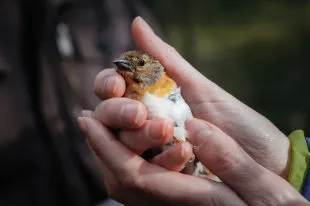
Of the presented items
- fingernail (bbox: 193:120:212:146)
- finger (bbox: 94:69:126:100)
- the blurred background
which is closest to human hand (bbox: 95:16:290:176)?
finger (bbox: 94:69:126:100)

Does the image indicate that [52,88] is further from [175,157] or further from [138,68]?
[175,157]

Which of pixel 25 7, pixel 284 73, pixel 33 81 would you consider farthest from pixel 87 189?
pixel 284 73

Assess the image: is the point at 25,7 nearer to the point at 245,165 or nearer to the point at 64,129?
the point at 64,129

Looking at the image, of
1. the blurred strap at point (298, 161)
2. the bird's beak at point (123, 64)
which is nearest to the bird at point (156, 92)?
the bird's beak at point (123, 64)

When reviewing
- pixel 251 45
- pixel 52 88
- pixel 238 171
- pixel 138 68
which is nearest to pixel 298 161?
pixel 238 171

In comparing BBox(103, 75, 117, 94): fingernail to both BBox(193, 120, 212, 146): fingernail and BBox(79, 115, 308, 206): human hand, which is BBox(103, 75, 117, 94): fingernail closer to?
BBox(79, 115, 308, 206): human hand

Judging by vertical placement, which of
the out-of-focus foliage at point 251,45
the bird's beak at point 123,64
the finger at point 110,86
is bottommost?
the out-of-focus foliage at point 251,45

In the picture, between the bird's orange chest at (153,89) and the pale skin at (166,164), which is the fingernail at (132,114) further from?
the bird's orange chest at (153,89)
